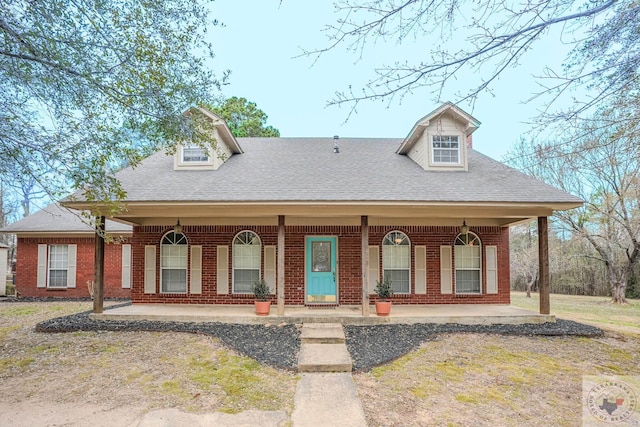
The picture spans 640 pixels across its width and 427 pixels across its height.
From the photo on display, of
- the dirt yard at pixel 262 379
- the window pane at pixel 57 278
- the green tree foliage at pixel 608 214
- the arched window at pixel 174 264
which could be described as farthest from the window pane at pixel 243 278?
the green tree foliage at pixel 608 214

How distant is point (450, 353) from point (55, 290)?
14597 millimetres

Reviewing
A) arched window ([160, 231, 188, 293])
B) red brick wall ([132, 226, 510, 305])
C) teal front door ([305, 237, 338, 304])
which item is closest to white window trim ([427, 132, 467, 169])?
red brick wall ([132, 226, 510, 305])

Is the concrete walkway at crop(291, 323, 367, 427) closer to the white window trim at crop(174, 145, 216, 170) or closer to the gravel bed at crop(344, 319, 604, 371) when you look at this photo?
the gravel bed at crop(344, 319, 604, 371)

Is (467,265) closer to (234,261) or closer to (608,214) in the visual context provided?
(234,261)

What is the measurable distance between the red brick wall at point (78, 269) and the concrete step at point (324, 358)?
10.2 meters

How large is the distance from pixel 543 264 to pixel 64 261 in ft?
52.4

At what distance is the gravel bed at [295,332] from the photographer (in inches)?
251

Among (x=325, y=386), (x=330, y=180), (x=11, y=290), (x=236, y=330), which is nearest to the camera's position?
(x=325, y=386)

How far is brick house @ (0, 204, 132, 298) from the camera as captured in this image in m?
13.8

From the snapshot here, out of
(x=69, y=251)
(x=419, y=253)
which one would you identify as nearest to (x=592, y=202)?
(x=419, y=253)

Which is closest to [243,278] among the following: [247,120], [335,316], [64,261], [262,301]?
[262,301]

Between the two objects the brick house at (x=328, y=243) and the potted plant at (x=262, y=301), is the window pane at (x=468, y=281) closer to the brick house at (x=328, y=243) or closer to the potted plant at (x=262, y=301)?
the brick house at (x=328, y=243)

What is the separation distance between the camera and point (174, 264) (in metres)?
10.6

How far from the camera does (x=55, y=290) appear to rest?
1414cm
